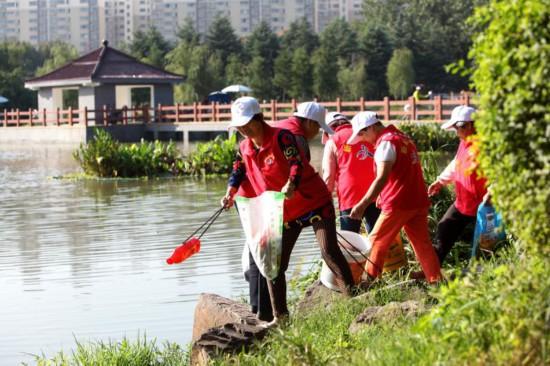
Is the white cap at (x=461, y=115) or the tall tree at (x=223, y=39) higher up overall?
the tall tree at (x=223, y=39)

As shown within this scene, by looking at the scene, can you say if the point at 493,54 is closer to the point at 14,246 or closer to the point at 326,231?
the point at 326,231

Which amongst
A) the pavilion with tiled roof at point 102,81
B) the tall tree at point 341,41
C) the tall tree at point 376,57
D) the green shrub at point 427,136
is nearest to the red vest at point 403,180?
the green shrub at point 427,136

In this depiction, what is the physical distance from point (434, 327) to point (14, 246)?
28.1ft

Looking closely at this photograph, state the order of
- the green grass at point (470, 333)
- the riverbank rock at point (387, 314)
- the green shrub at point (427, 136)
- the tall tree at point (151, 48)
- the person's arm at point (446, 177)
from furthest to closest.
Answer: the tall tree at point (151, 48)
the green shrub at point (427, 136)
the person's arm at point (446, 177)
the riverbank rock at point (387, 314)
the green grass at point (470, 333)

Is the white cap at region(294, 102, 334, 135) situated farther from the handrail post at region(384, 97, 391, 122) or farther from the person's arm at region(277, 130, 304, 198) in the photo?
the handrail post at region(384, 97, 391, 122)

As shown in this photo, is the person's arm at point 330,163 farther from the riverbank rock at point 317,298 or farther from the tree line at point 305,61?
the tree line at point 305,61

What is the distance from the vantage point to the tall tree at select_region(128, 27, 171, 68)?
2852 inches

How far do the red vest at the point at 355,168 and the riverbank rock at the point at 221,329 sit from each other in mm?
1409

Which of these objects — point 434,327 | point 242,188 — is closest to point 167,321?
point 242,188

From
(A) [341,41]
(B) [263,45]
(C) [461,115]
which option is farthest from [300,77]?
(C) [461,115]

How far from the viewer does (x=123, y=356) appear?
6.10 m

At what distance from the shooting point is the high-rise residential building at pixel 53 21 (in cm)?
17800

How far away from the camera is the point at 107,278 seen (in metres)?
9.73

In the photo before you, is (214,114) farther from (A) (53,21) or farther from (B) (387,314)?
(A) (53,21)
